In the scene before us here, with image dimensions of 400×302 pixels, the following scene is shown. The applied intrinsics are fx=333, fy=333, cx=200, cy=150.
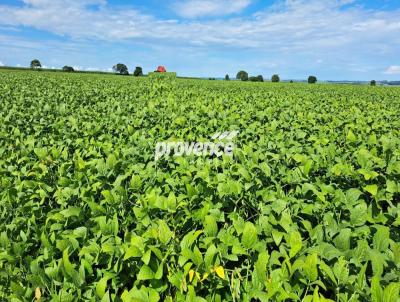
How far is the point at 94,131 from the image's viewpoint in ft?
16.5

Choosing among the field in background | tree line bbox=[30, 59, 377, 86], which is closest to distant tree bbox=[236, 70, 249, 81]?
tree line bbox=[30, 59, 377, 86]

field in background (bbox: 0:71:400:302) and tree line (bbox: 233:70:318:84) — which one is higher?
tree line (bbox: 233:70:318:84)

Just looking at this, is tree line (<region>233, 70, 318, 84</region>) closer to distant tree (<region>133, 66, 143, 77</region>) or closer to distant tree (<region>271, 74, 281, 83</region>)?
distant tree (<region>271, 74, 281, 83</region>)

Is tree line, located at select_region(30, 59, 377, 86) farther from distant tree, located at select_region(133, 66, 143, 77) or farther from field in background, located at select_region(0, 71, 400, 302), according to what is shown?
field in background, located at select_region(0, 71, 400, 302)

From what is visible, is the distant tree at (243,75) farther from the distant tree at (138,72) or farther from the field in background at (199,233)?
the field in background at (199,233)

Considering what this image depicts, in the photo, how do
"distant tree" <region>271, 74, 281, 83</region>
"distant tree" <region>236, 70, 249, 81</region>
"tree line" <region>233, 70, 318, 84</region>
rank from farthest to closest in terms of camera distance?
"distant tree" <region>236, 70, 249, 81</region>
"distant tree" <region>271, 74, 281, 83</region>
"tree line" <region>233, 70, 318, 84</region>

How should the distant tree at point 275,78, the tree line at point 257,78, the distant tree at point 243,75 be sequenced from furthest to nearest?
the distant tree at point 243,75
the distant tree at point 275,78
the tree line at point 257,78

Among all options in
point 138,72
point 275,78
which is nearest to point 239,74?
point 275,78

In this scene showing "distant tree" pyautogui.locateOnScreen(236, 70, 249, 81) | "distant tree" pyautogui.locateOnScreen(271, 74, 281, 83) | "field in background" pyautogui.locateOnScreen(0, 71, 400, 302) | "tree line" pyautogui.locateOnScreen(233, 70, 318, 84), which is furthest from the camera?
"distant tree" pyautogui.locateOnScreen(236, 70, 249, 81)

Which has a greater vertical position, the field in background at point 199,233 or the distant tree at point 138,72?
the distant tree at point 138,72

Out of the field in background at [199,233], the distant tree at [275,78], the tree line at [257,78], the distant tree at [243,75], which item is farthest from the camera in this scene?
the distant tree at [243,75]

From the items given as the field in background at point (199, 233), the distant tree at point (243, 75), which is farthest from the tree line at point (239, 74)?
the field in background at point (199, 233)

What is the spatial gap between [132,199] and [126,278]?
3.02ft

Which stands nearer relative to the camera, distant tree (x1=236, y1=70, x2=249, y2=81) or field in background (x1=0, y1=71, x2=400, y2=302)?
field in background (x1=0, y1=71, x2=400, y2=302)
